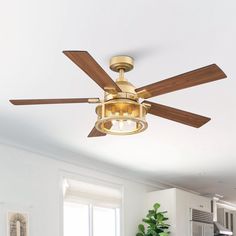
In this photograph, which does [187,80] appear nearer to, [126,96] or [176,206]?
[126,96]

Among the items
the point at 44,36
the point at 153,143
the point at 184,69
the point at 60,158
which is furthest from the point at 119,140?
the point at 44,36

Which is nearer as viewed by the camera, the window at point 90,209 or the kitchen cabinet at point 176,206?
the window at point 90,209

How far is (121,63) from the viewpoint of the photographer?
2639 mm

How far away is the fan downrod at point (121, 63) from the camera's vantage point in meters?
2.62

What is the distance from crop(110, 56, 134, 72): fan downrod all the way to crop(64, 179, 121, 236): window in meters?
2.88

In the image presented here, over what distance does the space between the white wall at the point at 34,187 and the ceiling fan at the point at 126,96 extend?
2180 millimetres

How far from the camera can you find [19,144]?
15.1 ft

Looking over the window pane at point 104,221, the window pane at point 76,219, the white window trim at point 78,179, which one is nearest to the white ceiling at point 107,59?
the white window trim at point 78,179

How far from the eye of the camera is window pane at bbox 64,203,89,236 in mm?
5262

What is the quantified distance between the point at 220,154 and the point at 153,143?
0.92 metres

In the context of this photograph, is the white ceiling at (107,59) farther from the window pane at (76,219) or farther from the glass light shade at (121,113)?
the window pane at (76,219)

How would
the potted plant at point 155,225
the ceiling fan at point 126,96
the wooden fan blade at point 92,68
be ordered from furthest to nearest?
the potted plant at point 155,225 < the ceiling fan at point 126,96 < the wooden fan blade at point 92,68

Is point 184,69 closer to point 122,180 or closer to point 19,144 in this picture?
point 19,144

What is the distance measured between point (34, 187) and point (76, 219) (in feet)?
3.02
